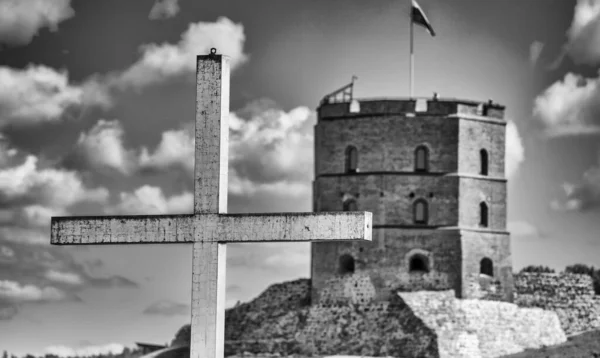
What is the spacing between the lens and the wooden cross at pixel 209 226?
1548 cm

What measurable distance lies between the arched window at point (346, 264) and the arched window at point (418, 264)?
178 centimetres

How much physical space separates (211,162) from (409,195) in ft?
82.9

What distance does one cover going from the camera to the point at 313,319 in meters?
40.6

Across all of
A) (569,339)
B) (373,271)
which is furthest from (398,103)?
(569,339)

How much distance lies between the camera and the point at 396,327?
39031 mm

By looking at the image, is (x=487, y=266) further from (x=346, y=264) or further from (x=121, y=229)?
(x=121, y=229)

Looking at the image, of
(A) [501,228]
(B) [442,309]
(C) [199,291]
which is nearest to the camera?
(C) [199,291]

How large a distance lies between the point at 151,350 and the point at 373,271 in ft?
23.8

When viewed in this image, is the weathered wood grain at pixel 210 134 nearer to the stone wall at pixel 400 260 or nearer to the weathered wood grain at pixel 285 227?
the weathered wood grain at pixel 285 227

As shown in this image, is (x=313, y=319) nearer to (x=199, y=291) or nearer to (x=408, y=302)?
(x=408, y=302)

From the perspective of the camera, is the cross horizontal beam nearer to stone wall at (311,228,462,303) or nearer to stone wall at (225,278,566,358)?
stone wall at (225,278,566,358)

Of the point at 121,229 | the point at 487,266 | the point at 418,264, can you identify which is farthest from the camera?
the point at 487,266

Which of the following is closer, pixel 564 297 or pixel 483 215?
pixel 483 215

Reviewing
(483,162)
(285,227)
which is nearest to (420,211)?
(483,162)
